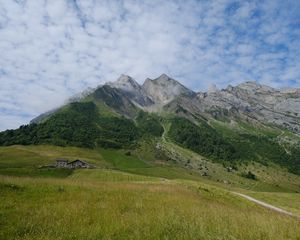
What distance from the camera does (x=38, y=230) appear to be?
9.26 metres

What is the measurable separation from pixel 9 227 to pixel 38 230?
105 centimetres

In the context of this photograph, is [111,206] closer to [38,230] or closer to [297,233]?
[38,230]

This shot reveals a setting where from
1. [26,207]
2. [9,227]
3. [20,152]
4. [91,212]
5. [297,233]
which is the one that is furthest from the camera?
[20,152]

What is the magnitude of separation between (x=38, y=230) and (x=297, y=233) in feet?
26.2

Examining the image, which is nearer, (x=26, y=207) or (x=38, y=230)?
(x=38, y=230)

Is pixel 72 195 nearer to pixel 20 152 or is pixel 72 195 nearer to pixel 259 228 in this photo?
pixel 259 228

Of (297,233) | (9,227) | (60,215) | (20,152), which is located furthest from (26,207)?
(20,152)

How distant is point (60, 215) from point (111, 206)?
114 inches

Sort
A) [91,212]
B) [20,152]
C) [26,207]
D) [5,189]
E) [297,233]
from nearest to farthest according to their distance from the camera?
[297,233]
[91,212]
[26,207]
[5,189]
[20,152]

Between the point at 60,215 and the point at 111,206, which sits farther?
the point at 111,206

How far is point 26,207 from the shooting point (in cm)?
1291

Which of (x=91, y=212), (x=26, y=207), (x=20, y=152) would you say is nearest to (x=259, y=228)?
(x=91, y=212)

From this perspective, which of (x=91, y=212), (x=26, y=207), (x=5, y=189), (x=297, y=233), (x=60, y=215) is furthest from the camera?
(x=5, y=189)

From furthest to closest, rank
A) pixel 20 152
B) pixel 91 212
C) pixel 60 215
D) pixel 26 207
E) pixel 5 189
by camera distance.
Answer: pixel 20 152 < pixel 5 189 < pixel 26 207 < pixel 91 212 < pixel 60 215
